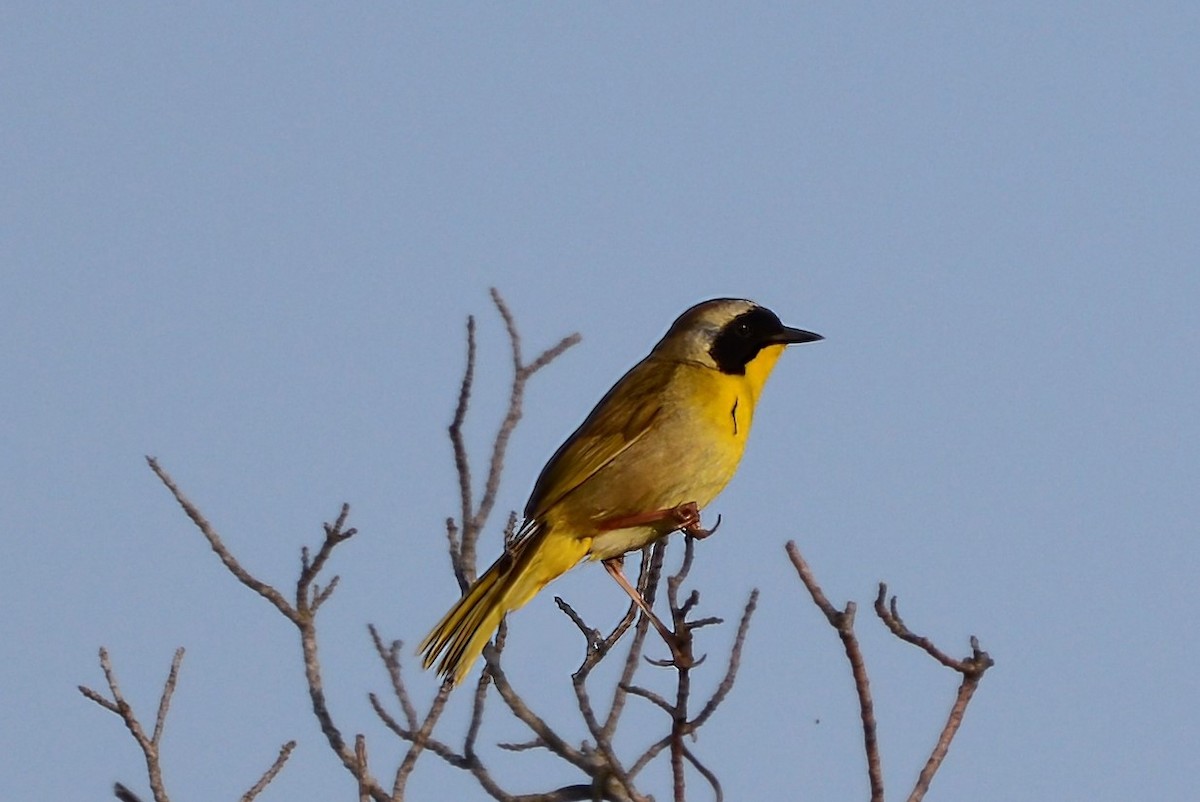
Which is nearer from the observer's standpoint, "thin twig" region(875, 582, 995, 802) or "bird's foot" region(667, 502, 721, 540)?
"thin twig" region(875, 582, 995, 802)

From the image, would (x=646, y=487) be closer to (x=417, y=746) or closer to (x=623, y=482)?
(x=623, y=482)

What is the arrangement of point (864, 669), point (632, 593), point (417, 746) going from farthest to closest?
point (632, 593)
point (417, 746)
point (864, 669)

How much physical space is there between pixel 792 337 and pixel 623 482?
124 centimetres

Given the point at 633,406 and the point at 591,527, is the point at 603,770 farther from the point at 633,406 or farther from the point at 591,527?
the point at 633,406

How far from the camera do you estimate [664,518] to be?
6023 millimetres

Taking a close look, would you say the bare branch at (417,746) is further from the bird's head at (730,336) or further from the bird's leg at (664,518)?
the bird's head at (730,336)

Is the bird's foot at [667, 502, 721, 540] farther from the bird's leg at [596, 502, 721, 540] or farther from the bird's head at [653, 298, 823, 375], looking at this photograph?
the bird's head at [653, 298, 823, 375]

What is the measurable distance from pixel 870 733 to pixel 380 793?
1458mm

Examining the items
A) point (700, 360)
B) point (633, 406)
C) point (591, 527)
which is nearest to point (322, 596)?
point (591, 527)

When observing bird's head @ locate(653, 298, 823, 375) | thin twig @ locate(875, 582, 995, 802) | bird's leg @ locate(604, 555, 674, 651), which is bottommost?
thin twig @ locate(875, 582, 995, 802)

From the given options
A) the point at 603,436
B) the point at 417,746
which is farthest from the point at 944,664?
the point at 603,436

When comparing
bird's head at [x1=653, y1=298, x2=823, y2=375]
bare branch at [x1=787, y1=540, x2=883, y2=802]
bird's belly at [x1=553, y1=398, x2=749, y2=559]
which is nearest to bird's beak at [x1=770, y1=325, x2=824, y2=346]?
bird's head at [x1=653, y1=298, x2=823, y2=375]

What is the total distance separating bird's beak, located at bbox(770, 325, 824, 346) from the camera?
6.93m

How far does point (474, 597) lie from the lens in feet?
18.8
